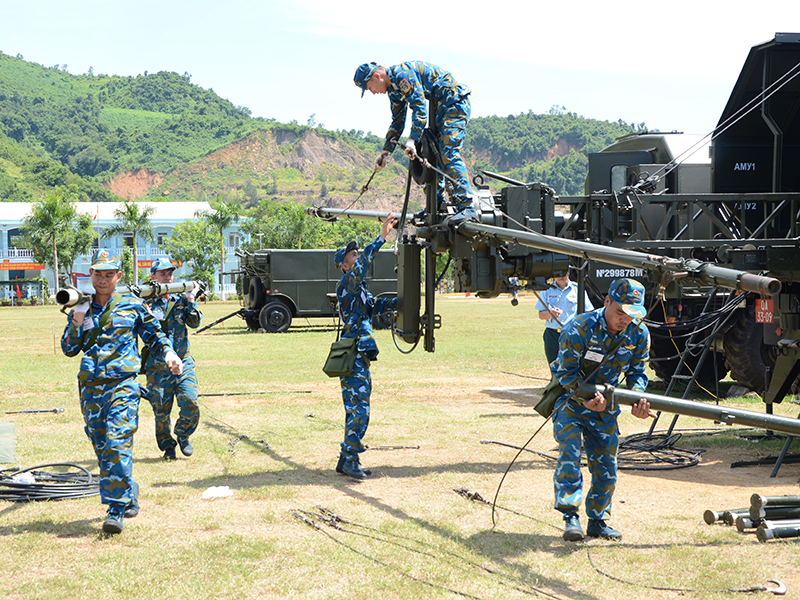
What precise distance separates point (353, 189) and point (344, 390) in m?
178

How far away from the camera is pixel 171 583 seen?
5.45 m

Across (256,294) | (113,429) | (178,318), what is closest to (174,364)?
(113,429)

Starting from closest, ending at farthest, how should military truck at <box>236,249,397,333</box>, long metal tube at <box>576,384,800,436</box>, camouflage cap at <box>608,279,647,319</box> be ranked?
long metal tube at <box>576,384,800,436</box> < camouflage cap at <box>608,279,647,319</box> < military truck at <box>236,249,397,333</box>

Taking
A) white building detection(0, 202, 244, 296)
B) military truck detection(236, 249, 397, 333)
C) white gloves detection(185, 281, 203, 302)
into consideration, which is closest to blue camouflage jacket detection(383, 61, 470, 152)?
white gloves detection(185, 281, 203, 302)

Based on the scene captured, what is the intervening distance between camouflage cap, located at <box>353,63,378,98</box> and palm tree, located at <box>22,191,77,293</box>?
182 feet

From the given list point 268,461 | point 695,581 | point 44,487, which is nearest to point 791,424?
point 695,581

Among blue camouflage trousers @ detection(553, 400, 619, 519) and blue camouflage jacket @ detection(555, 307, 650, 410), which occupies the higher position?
blue camouflage jacket @ detection(555, 307, 650, 410)

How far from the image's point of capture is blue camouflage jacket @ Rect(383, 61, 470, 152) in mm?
8484

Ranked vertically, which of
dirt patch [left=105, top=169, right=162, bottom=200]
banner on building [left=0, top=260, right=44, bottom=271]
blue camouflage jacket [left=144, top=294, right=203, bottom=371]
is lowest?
blue camouflage jacket [left=144, top=294, right=203, bottom=371]

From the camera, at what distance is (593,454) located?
21.1 ft

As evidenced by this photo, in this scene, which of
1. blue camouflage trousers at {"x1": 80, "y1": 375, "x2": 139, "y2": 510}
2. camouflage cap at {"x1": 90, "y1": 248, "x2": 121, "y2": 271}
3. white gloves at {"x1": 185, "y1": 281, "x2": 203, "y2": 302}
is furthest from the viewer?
white gloves at {"x1": 185, "y1": 281, "x2": 203, "y2": 302}

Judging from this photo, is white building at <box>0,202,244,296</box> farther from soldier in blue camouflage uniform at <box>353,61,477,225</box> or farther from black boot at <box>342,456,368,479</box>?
black boot at <box>342,456,368,479</box>

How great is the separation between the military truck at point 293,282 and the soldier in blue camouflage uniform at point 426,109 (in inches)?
798

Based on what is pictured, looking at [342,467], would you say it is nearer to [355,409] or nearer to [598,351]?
[355,409]
